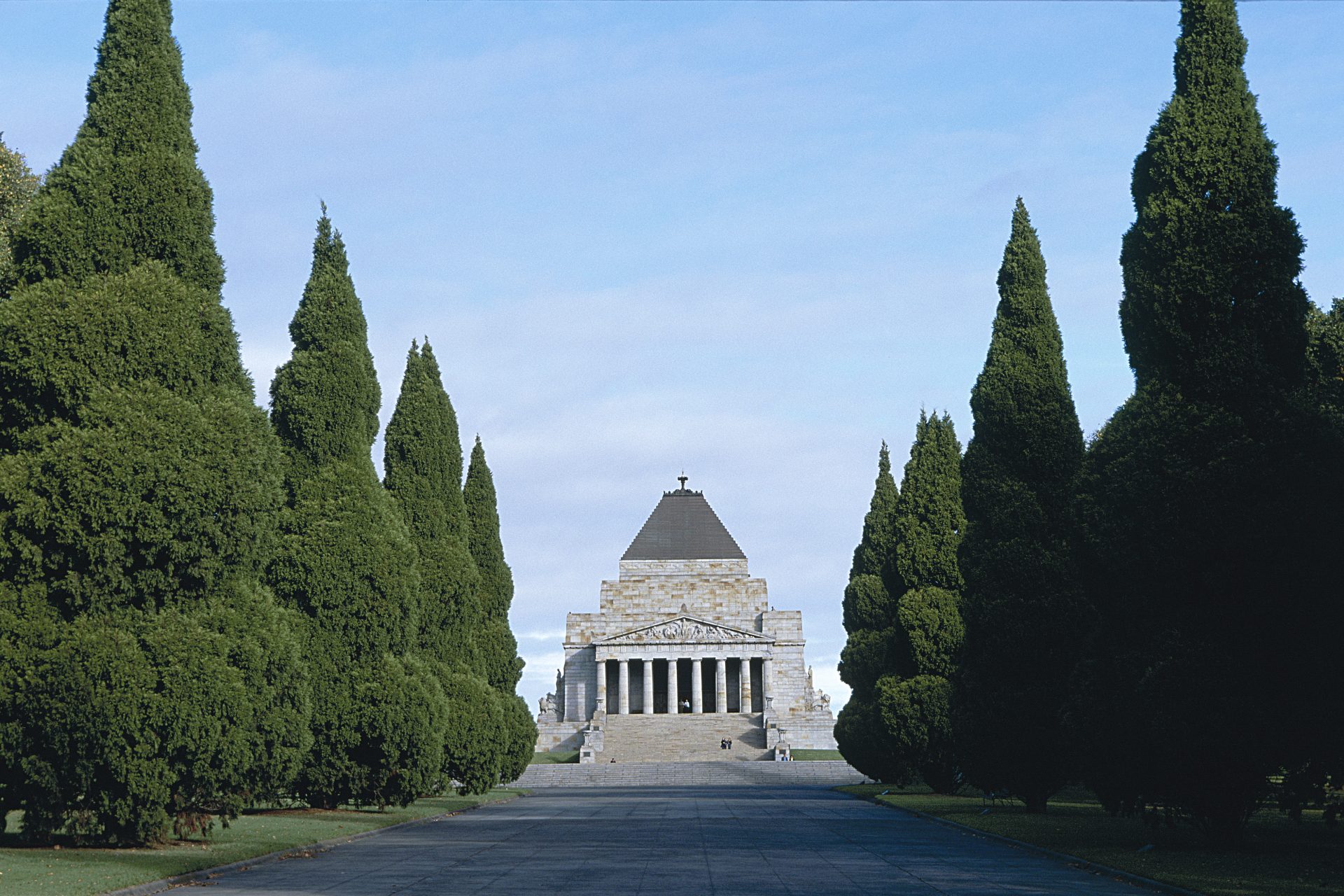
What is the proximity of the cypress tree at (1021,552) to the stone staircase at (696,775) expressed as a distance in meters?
26.7

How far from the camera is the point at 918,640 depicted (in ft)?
131

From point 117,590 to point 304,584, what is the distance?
9.20 meters

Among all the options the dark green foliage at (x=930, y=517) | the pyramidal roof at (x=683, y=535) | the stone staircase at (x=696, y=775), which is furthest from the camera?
the pyramidal roof at (x=683, y=535)

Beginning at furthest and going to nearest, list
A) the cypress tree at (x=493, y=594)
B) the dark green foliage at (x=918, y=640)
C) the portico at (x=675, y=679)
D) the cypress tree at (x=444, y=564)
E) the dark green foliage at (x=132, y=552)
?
the portico at (x=675, y=679)
the cypress tree at (x=493, y=594)
the dark green foliage at (x=918, y=640)
the cypress tree at (x=444, y=564)
the dark green foliage at (x=132, y=552)

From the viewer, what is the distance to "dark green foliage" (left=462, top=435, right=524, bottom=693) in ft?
150

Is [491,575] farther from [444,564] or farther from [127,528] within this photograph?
[127,528]

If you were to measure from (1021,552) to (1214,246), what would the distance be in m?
10.1

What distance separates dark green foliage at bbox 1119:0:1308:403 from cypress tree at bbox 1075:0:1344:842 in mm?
34

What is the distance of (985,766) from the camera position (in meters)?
30.9

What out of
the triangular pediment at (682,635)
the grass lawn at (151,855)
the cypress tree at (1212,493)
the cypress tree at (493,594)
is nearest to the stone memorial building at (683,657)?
the triangular pediment at (682,635)

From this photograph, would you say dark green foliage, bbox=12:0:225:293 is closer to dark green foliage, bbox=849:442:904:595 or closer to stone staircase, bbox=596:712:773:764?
dark green foliage, bbox=849:442:904:595

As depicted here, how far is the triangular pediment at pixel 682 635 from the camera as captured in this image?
94.8 m

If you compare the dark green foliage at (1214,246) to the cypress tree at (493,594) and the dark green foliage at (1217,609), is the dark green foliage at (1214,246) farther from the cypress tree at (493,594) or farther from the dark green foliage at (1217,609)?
the cypress tree at (493,594)

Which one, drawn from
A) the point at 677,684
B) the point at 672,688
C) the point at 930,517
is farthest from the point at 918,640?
the point at 677,684
